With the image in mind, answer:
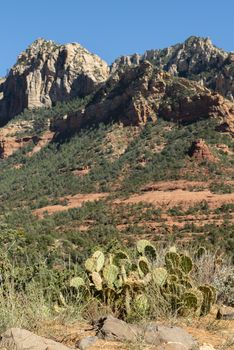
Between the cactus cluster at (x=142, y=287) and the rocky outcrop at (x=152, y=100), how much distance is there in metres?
48.8

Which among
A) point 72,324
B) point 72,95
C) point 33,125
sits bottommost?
point 72,324

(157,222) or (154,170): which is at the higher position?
(154,170)

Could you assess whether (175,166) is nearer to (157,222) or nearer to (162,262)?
(157,222)

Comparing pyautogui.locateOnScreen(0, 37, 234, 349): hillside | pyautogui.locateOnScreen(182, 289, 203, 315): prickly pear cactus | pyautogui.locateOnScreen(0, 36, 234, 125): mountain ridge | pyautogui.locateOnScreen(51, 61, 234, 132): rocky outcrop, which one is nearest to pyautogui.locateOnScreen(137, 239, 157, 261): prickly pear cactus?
pyautogui.locateOnScreen(182, 289, 203, 315): prickly pear cactus

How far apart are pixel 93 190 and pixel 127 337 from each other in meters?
44.3

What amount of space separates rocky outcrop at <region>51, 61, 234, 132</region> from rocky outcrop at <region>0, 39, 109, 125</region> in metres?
19.3

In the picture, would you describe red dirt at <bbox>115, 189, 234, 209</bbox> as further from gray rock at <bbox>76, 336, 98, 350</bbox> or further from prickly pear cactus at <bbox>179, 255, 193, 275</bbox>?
gray rock at <bbox>76, 336, 98, 350</bbox>

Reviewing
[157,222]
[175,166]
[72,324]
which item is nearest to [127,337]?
[72,324]

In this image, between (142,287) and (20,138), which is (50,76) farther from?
(142,287)

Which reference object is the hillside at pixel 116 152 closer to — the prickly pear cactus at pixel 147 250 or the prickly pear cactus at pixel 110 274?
the prickly pear cactus at pixel 147 250

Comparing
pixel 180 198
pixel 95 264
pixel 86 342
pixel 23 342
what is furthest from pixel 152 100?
pixel 23 342

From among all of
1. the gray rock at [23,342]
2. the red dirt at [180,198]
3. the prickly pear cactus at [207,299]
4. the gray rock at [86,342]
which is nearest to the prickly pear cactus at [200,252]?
the prickly pear cactus at [207,299]

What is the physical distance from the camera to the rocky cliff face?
73000 millimetres

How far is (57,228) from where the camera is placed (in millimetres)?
36375
